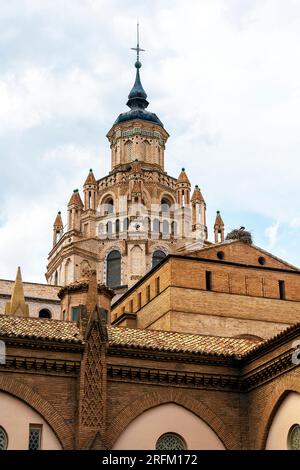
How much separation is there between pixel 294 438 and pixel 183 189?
58369mm

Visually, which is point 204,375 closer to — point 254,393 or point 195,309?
point 254,393

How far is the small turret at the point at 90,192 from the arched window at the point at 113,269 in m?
6.52

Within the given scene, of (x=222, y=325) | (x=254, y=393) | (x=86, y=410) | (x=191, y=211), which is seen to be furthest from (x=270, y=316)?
(x=191, y=211)

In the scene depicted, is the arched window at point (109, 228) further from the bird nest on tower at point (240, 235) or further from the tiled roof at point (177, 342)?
the tiled roof at point (177, 342)

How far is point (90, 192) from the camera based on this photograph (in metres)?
81.2

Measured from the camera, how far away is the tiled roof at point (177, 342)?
2600 centimetres

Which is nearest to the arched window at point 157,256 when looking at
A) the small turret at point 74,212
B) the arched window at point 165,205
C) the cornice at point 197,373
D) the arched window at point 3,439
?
the arched window at point 165,205

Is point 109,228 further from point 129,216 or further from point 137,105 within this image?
point 137,105

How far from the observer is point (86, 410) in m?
24.1

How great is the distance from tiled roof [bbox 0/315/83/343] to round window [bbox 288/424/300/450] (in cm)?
666

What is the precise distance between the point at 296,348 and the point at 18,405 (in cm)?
809

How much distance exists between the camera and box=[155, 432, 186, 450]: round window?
82.3ft

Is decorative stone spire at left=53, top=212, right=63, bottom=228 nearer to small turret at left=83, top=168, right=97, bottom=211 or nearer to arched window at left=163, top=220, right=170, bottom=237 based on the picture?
small turret at left=83, top=168, right=97, bottom=211

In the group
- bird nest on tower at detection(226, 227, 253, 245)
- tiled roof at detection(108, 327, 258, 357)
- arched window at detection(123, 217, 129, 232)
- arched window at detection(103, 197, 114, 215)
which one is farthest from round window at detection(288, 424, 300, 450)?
arched window at detection(103, 197, 114, 215)
